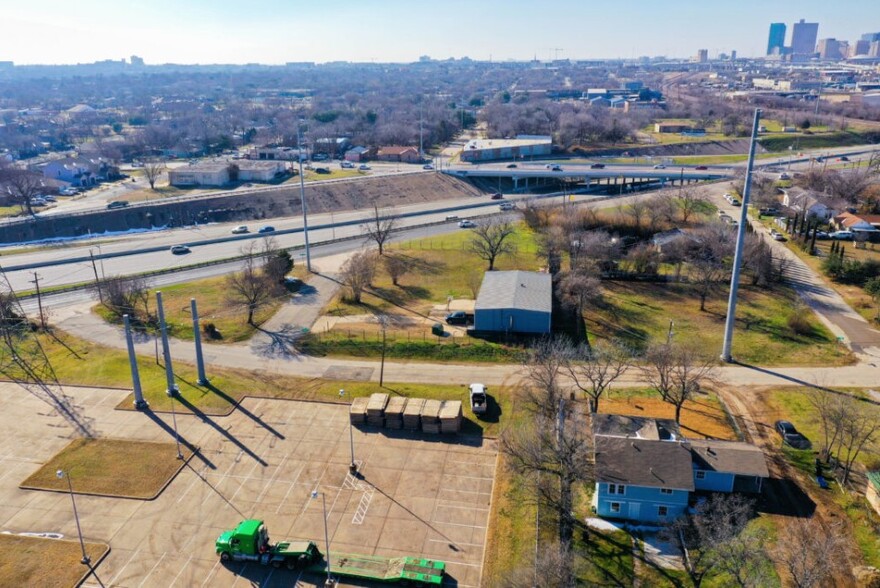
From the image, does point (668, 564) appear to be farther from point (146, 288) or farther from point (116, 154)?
point (116, 154)

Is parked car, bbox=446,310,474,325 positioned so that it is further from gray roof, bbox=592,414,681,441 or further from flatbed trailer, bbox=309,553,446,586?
flatbed trailer, bbox=309,553,446,586

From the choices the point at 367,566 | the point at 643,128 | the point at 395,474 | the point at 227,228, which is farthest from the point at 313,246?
the point at 643,128

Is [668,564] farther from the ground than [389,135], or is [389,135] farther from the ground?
[389,135]

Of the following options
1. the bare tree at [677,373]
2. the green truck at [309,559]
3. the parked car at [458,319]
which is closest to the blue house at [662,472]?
the bare tree at [677,373]

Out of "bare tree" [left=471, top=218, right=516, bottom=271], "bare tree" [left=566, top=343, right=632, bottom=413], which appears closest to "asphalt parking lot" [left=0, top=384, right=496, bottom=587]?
"bare tree" [left=566, top=343, right=632, bottom=413]

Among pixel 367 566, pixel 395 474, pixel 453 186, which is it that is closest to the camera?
pixel 367 566

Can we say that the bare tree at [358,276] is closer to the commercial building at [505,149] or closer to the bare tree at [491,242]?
the bare tree at [491,242]
